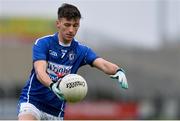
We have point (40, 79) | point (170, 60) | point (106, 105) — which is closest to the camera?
point (40, 79)

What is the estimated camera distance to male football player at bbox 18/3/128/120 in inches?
444

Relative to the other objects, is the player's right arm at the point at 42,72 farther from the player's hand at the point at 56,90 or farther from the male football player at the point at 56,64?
the player's hand at the point at 56,90

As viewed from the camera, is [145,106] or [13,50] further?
[13,50]

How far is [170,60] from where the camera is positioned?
53.5 m

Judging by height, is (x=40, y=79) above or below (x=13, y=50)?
above

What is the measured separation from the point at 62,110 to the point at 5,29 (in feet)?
146

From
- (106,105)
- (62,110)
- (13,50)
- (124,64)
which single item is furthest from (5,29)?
(62,110)

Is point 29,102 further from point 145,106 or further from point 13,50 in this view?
point 13,50

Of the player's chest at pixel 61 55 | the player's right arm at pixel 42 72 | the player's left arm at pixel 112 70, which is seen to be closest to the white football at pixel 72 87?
the player's right arm at pixel 42 72

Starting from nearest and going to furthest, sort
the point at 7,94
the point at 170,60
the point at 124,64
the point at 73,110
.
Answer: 1. the point at 73,110
2. the point at 7,94
3. the point at 124,64
4. the point at 170,60

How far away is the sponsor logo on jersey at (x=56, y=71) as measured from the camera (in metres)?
11.5

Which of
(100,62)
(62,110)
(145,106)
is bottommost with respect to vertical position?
(145,106)

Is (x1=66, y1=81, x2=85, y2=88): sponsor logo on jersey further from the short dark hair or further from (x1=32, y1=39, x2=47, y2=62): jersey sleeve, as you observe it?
the short dark hair

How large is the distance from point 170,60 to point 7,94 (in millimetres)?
15325
